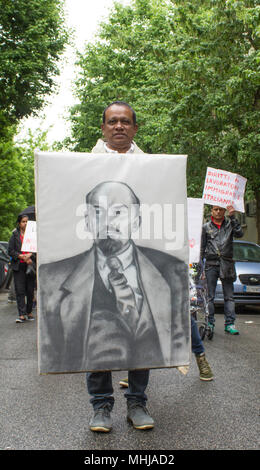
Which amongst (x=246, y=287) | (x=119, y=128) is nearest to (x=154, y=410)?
(x=119, y=128)

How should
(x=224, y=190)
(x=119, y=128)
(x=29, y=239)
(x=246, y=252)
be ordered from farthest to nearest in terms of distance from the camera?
(x=246, y=252) → (x=29, y=239) → (x=224, y=190) → (x=119, y=128)

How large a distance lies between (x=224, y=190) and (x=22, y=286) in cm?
432

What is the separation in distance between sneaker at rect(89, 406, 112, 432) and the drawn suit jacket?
0.54m

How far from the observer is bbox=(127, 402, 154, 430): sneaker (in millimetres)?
3773

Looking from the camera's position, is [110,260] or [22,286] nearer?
[110,260]

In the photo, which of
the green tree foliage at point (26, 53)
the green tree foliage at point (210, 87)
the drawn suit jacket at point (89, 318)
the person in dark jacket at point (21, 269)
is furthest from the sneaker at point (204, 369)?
the green tree foliage at point (26, 53)

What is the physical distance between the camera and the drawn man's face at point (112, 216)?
11.3 ft

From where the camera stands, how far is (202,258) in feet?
28.3

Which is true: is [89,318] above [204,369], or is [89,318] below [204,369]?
above

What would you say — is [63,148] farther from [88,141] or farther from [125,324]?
[125,324]

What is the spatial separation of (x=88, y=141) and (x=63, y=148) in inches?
109

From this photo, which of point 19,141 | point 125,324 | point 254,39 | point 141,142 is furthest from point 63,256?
point 19,141

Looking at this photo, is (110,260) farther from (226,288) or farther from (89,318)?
(226,288)
